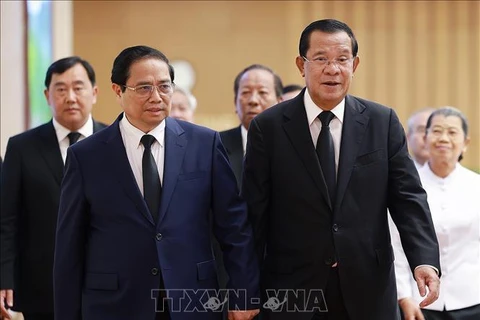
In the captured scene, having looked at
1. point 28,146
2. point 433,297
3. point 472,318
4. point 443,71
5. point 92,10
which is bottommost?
point 472,318

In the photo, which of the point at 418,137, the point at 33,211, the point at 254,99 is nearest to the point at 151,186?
the point at 33,211

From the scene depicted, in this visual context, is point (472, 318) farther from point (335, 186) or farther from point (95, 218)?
point (95, 218)

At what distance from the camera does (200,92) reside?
977 centimetres

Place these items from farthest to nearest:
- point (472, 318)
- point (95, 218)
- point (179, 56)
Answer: point (179, 56) → point (472, 318) → point (95, 218)

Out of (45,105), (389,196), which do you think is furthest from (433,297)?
(45,105)

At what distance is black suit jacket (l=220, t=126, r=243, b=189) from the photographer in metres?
4.64

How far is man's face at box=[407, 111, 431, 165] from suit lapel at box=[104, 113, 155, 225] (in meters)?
2.88

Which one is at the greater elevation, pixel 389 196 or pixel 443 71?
pixel 443 71

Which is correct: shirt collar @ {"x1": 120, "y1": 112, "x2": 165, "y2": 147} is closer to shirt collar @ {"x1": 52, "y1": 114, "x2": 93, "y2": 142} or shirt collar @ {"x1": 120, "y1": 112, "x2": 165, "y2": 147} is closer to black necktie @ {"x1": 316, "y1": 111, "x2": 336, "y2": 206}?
black necktie @ {"x1": 316, "y1": 111, "x2": 336, "y2": 206}

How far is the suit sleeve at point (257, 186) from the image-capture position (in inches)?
133

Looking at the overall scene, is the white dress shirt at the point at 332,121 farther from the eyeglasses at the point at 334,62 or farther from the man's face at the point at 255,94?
the man's face at the point at 255,94

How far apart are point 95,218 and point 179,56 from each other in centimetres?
645

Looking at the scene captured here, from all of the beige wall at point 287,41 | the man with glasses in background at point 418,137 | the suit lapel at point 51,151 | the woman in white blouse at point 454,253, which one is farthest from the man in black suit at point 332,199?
the beige wall at point 287,41

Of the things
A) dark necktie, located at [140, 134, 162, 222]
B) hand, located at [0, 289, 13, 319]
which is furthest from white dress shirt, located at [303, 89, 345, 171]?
hand, located at [0, 289, 13, 319]
